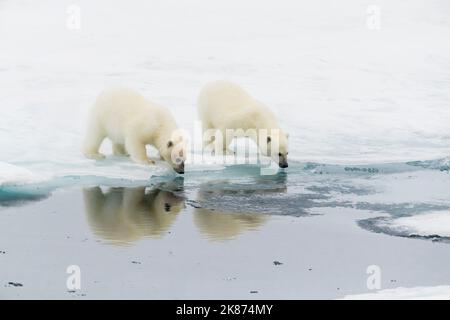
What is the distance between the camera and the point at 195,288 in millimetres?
5070

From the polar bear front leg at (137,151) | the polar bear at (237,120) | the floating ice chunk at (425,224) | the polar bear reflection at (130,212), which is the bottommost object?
the floating ice chunk at (425,224)

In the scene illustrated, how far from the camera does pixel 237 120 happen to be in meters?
8.81

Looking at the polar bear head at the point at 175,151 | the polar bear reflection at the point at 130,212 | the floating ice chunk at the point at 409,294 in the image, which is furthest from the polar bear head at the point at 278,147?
the floating ice chunk at the point at 409,294

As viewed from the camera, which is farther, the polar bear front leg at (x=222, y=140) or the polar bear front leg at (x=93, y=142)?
the polar bear front leg at (x=222, y=140)

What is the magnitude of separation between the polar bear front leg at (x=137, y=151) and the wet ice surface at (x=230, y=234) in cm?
36

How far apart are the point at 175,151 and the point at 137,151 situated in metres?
0.47

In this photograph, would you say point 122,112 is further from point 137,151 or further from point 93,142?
point 93,142

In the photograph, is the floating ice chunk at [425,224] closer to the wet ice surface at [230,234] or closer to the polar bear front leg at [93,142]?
the wet ice surface at [230,234]

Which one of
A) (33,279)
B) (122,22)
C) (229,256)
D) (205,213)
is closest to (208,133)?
(205,213)

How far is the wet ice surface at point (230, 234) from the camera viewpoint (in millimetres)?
5184

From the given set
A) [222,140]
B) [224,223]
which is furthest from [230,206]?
[222,140]

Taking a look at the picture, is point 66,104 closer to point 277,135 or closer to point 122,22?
point 277,135

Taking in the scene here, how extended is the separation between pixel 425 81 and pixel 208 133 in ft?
16.4

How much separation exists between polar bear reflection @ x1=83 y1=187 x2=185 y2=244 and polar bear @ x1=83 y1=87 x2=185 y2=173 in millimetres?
549
